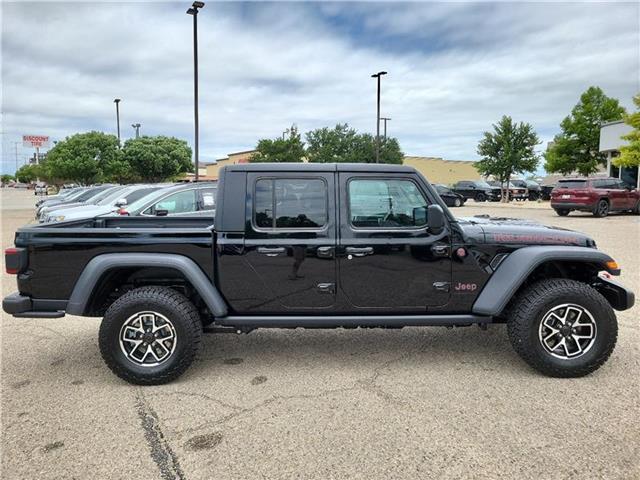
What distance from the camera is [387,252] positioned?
12.7 feet

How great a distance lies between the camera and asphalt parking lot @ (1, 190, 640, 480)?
2.73 m

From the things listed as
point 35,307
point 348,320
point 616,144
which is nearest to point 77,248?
point 35,307

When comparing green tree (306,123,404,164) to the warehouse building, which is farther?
green tree (306,123,404,164)

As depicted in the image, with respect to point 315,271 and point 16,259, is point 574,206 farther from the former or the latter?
point 16,259

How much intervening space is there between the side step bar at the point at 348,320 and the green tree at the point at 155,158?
36277 mm

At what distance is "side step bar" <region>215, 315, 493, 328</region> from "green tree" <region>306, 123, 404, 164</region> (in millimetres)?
40475

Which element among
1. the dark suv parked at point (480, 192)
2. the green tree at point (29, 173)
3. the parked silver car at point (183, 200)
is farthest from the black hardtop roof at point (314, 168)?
the green tree at point (29, 173)

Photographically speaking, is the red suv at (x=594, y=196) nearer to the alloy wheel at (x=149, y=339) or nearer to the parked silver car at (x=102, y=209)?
the parked silver car at (x=102, y=209)

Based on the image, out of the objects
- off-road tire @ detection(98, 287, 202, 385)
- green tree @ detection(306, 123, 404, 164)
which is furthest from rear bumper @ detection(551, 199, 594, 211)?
green tree @ detection(306, 123, 404, 164)

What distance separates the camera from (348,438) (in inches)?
118

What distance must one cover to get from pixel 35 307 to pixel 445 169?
8579 centimetres

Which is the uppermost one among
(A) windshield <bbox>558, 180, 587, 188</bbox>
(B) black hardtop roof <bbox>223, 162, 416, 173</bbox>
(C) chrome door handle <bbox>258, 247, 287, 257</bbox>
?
(A) windshield <bbox>558, 180, 587, 188</bbox>

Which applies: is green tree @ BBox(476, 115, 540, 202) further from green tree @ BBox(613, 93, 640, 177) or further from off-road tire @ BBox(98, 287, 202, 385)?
off-road tire @ BBox(98, 287, 202, 385)

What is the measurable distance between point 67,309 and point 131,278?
53cm
